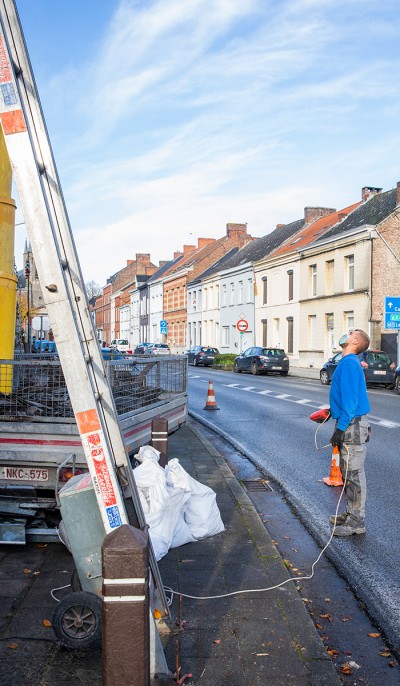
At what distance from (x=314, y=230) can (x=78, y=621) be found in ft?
144

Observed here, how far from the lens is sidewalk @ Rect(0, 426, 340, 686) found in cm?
353

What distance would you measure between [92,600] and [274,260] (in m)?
43.4

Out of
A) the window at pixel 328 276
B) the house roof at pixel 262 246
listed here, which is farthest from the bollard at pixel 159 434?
the house roof at pixel 262 246

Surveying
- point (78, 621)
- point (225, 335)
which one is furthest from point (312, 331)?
point (78, 621)

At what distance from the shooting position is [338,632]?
4.21 metres

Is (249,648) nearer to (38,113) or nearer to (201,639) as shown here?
(201,639)

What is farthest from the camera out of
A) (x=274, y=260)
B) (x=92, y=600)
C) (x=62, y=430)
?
(x=274, y=260)

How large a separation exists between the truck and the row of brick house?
1127 inches

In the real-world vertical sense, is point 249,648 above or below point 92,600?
below

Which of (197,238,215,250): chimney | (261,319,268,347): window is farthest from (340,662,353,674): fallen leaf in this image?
(197,238,215,250): chimney

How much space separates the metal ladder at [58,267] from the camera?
3.42m

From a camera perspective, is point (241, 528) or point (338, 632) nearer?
point (338, 632)

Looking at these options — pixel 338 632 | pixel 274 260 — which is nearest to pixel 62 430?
pixel 338 632

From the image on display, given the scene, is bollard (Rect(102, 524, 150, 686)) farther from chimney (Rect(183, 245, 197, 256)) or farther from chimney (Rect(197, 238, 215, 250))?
chimney (Rect(183, 245, 197, 256))
